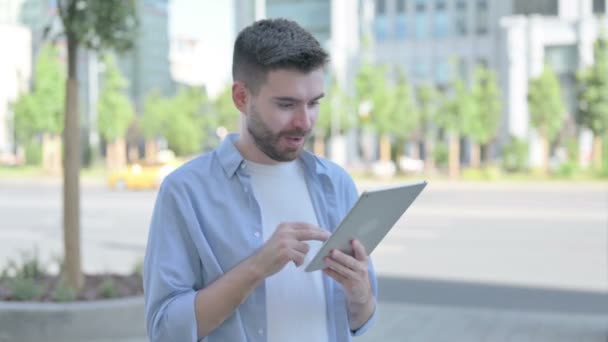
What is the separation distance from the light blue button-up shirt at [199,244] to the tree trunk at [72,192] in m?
5.23

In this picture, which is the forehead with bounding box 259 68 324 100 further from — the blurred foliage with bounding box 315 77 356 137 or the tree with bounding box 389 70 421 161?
the blurred foliage with bounding box 315 77 356 137

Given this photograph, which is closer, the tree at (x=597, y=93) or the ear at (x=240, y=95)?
the ear at (x=240, y=95)

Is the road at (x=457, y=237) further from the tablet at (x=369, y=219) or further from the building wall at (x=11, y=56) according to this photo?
the building wall at (x=11, y=56)

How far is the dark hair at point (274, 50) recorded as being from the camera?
2039mm

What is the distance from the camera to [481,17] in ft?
219

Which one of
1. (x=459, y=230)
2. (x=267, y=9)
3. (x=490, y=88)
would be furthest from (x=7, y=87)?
(x=459, y=230)

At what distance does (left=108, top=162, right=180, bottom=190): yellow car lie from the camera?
31.9m

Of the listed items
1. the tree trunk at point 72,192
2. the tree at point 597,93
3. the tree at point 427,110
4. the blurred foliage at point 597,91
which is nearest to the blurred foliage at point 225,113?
the tree at point 427,110

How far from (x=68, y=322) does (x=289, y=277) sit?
479 cm

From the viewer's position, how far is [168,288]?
2.07m

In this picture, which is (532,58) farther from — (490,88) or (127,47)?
(127,47)

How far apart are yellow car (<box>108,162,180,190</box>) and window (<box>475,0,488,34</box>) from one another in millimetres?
40140

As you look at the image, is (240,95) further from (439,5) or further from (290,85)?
(439,5)

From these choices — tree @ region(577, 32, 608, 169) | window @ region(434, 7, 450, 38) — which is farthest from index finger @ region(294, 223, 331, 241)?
window @ region(434, 7, 450, 38)
